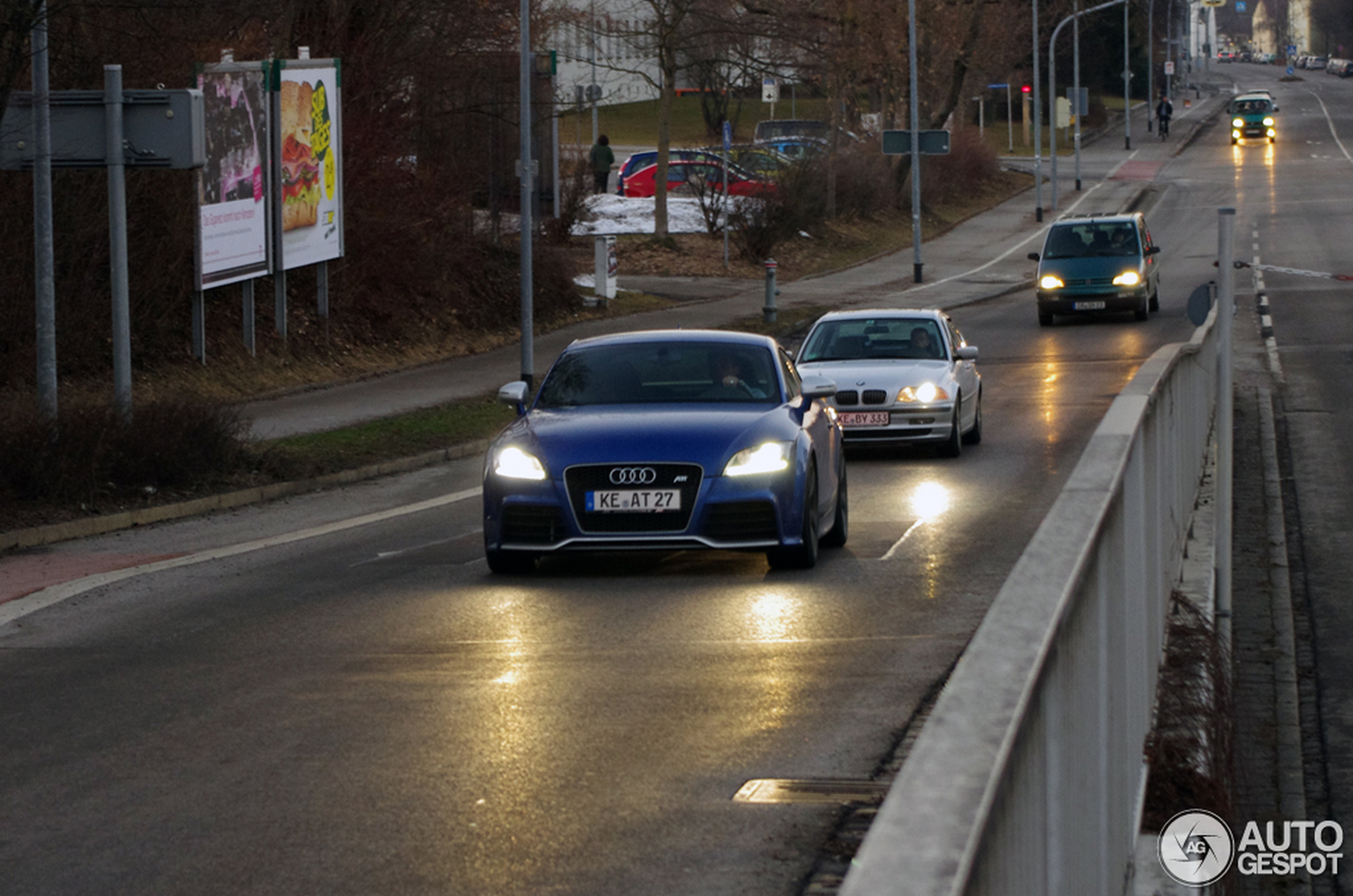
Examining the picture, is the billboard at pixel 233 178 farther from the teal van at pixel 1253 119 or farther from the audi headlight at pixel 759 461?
the teal van at pixel 1253 119

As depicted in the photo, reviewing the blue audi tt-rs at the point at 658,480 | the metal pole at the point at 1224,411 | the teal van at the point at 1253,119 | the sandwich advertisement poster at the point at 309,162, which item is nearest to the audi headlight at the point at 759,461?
the blue audi tt-rs at the point at 658,480

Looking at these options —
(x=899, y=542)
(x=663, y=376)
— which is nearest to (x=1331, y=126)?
(x=899, y=542)

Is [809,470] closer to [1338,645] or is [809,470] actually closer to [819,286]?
[1338,645]

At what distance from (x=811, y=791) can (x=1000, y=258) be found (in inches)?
1812

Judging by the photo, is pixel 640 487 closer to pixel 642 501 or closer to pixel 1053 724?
pixel 642 501

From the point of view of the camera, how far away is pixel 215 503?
1559 centimetres

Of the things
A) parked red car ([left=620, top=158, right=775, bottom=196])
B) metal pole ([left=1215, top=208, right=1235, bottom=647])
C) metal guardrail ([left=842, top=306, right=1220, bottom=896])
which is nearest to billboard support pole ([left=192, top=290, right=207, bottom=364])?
metal pole ([left=1215, top=208, right=1235, bottom=647])

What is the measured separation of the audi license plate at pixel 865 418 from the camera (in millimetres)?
18141

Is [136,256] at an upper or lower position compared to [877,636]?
upper

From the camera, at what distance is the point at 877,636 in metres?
9.47

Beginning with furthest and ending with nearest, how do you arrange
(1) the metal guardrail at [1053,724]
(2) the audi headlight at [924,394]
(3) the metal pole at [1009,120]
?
1. (3) the metal pole at [1009,120]
2. (2) the audi headlight at [924,394]
3. (1) the metal guardrail at [1053,724]

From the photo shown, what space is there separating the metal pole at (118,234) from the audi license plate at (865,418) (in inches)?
257

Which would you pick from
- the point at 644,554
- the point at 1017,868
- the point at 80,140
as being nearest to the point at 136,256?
the point at 80,140

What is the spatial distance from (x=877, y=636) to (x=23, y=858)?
468cm
